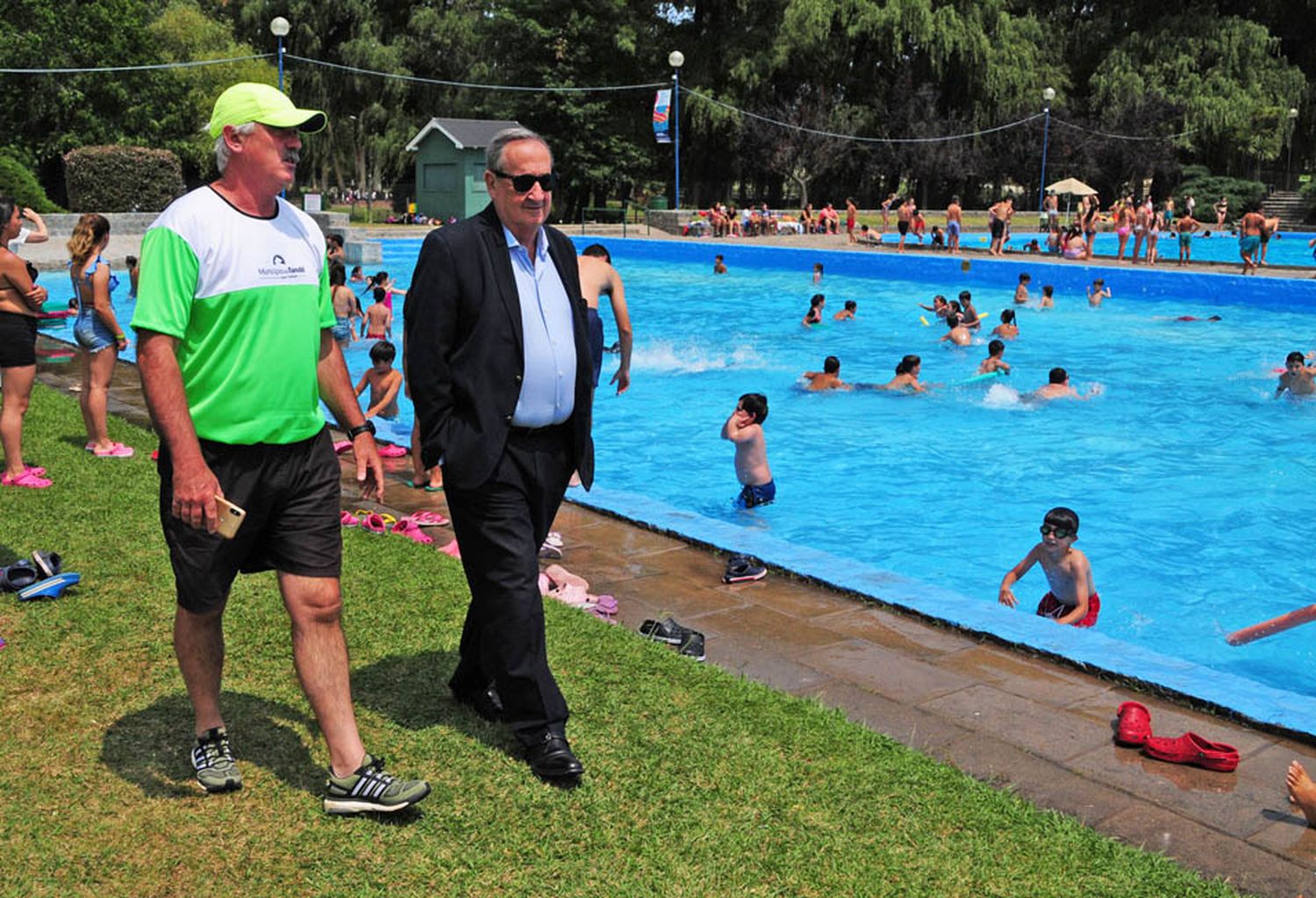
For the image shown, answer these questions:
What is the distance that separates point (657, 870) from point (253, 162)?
90.5 inches

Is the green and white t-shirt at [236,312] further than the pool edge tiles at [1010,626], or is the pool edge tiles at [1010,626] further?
the pool edge tiles at [1010,626]

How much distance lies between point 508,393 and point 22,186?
32.9m

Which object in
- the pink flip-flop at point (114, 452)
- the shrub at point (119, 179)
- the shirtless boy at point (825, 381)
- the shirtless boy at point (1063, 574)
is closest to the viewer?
the shirtless boy at point (1063, 574)

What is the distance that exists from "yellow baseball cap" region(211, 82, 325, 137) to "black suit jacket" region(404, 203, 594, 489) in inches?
21.9

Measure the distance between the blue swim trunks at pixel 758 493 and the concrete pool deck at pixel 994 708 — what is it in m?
3.68

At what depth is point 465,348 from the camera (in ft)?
12.2

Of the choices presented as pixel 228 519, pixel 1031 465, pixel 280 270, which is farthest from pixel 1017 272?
pixel 228 519

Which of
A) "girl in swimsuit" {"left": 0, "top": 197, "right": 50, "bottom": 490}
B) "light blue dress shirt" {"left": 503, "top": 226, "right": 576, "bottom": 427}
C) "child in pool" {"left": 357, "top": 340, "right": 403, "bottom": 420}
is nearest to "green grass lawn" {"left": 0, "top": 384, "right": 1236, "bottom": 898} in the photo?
"light blue dress shirt" {"left": 503, "top": 226, "right": 576, "bottom": 427}

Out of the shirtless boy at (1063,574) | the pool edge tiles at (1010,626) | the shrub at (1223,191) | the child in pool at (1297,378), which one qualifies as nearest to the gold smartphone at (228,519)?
the pool edge tiles at (1010,626)

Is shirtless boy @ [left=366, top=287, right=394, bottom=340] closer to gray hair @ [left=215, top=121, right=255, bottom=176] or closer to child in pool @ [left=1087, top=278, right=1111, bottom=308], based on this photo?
gray hair @ [left=215, top=121, right=255, bottom=176]

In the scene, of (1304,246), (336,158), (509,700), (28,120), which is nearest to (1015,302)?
(1304,246)

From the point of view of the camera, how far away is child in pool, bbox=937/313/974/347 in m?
19.8

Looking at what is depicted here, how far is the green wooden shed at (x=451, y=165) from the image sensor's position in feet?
151

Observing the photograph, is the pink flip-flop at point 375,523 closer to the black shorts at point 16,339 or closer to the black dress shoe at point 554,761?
the black shorts at point 16,339
